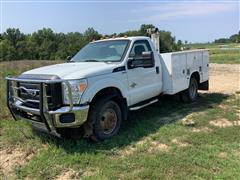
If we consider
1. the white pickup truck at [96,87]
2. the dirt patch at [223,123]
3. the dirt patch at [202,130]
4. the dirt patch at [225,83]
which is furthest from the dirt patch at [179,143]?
the dirt patch at [225,83]

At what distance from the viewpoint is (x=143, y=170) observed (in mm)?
4156

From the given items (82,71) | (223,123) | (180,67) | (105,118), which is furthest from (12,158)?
(180,67)

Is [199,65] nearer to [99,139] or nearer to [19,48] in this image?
[99,139]

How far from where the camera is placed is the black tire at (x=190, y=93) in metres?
8.39

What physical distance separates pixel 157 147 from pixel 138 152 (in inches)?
16.1

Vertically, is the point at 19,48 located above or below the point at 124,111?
above

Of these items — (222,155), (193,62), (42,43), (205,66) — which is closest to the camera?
(222,155)

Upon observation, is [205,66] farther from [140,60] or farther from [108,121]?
[108,121]

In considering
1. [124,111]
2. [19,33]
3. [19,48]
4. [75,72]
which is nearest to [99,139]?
[124,111]

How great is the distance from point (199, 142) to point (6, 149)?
332cm

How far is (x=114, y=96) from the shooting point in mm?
5480

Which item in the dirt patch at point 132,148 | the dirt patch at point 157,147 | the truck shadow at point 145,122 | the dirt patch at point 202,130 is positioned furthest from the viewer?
A: the dirt patch at point 202,130

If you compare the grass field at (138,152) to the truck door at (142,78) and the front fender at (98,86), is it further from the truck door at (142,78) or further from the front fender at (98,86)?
the front fender at (98,86)

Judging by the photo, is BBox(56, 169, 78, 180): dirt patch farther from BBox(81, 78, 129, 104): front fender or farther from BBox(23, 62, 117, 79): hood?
BBox(23, 62, 117, 79): hood
